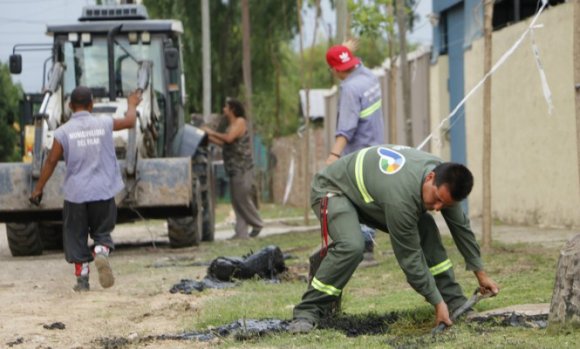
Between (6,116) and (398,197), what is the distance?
105 ft

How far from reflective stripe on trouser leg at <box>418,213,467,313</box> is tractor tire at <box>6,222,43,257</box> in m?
9.24

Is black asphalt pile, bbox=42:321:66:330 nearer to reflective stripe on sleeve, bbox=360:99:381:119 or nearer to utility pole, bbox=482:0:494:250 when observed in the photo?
reflective stripe on sleeve, bbox=360:99:381:119

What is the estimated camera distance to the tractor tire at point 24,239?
55.0 feet

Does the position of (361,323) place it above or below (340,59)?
below

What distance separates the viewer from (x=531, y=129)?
1903cm

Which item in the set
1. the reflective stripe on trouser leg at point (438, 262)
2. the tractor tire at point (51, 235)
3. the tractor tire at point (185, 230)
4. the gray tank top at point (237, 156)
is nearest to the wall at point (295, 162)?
the gray tank top at point (237, 156)

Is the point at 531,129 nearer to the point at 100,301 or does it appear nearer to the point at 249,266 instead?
the point at 249,266

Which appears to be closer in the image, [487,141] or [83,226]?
[83,226]

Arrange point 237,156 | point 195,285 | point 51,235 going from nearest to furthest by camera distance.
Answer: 1. point 195,285
2. point 51,235
3. point 237,156

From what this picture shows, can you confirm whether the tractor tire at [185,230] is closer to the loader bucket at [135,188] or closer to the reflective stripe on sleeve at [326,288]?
the loader bucket at [135,188]

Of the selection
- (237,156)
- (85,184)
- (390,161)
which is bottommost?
(237,156)

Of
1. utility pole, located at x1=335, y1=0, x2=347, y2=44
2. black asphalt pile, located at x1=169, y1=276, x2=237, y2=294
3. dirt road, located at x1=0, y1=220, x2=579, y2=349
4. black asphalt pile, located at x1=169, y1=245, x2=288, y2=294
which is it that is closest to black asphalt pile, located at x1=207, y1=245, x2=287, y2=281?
black asphalt pile, located at x1=169, y1=245, x2=288, y2=294

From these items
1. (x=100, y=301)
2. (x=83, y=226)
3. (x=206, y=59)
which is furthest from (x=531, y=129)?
→ (x=206, y=59)

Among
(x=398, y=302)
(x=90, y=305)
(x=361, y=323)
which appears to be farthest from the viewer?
(x=90, y=305)
